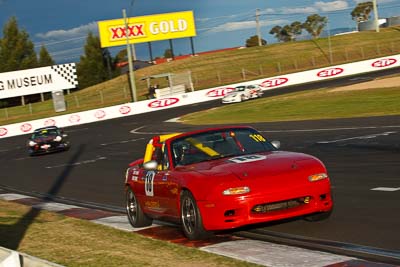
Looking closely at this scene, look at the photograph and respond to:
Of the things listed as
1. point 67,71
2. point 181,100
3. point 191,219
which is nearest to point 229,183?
point 191,219

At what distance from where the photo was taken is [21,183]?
2078 centimetres

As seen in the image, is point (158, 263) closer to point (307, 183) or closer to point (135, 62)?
point (307, 183)

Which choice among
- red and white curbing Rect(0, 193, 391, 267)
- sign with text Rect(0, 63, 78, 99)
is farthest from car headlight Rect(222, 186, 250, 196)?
sign with text Rect(0, 63, 78, 99)

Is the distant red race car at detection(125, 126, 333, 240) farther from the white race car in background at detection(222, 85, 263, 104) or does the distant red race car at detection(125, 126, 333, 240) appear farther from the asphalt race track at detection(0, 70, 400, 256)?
the white race car in background at detection(222, 85, 263, 104)

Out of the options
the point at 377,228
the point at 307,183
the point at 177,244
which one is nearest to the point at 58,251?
the point at 177,244

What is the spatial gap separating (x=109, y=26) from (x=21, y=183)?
2766 inches

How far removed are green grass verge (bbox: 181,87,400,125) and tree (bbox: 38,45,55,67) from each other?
6507 cm

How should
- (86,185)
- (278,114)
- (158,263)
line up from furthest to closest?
(278,114), (86,185), (158,263)

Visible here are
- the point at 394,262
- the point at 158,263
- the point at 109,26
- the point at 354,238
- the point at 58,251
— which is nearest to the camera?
the point at 394,262

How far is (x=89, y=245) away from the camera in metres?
8.77

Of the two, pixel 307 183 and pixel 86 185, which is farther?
pixel 86 185

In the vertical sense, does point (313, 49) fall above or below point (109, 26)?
below

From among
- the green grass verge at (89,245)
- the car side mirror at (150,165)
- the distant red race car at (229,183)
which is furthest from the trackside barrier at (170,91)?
the car side mirror at (150,165)

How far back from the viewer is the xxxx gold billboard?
89125 millimetres
